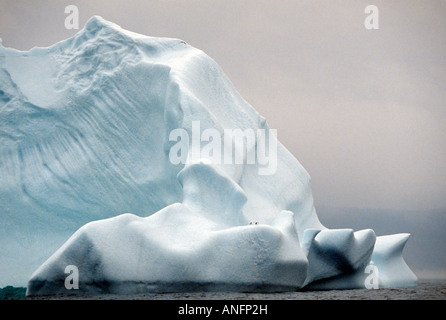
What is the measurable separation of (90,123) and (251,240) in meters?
3.95

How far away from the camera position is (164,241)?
21.2 ft

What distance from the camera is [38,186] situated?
9258 mm

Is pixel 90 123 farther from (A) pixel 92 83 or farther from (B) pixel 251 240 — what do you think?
Result: (B) pixel 251 240

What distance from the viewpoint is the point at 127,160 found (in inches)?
366

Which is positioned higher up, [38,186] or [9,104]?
[9,104]

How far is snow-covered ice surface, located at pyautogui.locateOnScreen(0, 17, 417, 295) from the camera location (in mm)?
7852

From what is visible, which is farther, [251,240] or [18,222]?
[18,222]

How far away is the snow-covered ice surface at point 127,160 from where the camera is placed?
7.85m
